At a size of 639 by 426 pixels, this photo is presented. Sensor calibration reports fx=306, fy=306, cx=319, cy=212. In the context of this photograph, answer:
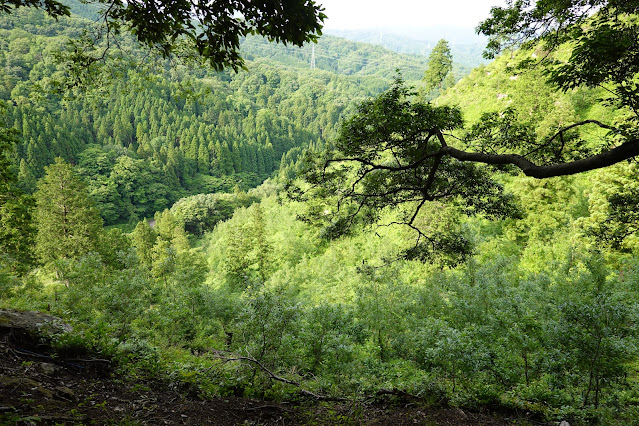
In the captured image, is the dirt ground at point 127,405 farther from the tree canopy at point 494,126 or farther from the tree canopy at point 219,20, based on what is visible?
the tree canopy at point 219,20

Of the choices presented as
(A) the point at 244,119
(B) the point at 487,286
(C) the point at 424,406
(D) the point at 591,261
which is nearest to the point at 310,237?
(B) the point at 487,286

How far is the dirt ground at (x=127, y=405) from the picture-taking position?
11.0 feet

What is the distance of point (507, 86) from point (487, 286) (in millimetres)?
30639

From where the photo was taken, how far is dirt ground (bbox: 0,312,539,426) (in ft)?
11.0

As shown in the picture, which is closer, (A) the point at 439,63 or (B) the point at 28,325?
(B) the point at 28,325

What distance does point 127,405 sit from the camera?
402 cm

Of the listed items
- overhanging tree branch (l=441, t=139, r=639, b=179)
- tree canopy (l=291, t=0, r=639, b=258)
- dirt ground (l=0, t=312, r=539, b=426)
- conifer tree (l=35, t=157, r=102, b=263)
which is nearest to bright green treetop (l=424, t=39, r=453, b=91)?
tree canopy (l=291, t=0, r=639, b=258)

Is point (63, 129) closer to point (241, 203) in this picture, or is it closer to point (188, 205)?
point (188, 205)

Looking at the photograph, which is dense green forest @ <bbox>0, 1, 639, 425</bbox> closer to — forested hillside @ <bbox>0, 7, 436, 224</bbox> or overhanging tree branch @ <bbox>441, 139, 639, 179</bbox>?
overhanging tree branch @ <bbox>441, 139, 639, 179</bbox>

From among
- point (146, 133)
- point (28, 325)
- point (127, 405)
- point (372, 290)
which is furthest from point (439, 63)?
→ point (146, 133)

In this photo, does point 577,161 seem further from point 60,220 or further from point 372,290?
point 60,220

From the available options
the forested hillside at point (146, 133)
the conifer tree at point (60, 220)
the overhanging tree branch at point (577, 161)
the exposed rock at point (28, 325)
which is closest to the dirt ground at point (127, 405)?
the exposed rock at point (28, 325)

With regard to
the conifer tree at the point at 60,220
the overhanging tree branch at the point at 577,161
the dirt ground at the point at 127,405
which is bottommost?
the conifer tree at the point at 60,220

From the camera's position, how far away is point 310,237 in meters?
31.7
